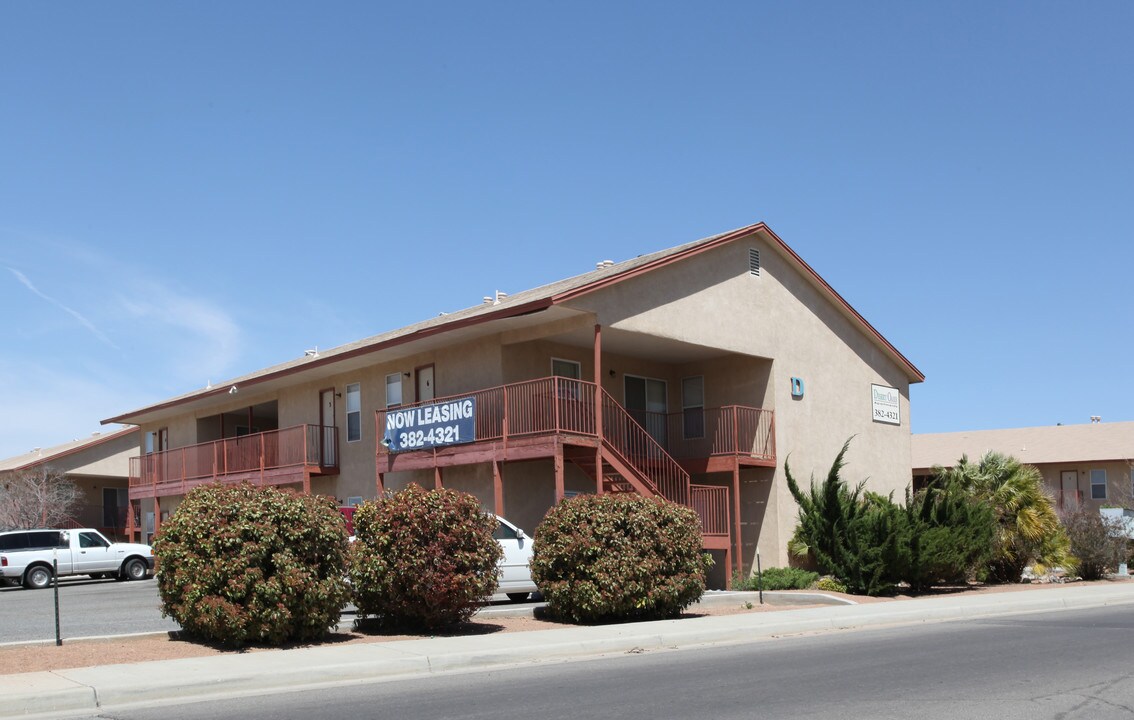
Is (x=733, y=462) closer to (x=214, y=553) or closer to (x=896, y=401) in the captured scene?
(x=896, y=401)

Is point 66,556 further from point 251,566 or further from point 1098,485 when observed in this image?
point 1098,485

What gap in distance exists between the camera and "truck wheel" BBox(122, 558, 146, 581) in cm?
3169

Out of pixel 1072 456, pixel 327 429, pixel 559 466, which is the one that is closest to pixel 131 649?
pixel 559 466

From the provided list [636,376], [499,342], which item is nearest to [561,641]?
[499,342]

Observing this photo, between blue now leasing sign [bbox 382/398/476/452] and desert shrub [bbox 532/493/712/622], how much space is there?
6.20 m

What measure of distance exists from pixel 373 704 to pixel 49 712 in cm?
275

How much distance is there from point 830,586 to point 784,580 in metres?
0.97

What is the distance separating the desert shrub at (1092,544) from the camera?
89.8 feet

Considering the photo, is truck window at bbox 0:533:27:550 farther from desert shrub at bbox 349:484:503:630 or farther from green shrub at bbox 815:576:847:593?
green shrub at bbox 815:576:847:593

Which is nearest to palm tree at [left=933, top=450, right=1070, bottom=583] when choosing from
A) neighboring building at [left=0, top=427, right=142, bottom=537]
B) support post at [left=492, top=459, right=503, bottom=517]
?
Result: support post at [left=492, top=459, right=503, bottom=517]

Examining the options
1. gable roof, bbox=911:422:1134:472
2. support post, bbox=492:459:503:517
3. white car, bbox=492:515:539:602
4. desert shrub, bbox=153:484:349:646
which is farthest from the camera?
gable roof, bbox=911:422:1134:472

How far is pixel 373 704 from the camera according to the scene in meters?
9.88

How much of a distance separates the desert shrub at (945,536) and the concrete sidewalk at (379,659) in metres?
3.55

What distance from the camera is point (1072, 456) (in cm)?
4903
